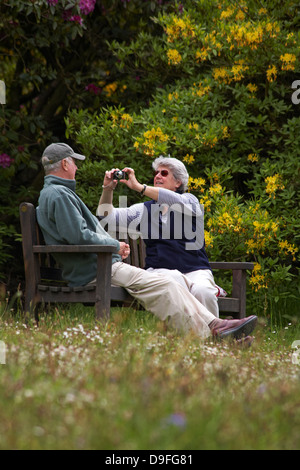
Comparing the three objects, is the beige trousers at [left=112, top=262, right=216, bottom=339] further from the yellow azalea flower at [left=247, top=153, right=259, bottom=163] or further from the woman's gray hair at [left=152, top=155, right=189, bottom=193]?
the yellow azalea flower at [left=247, top=153, right=259, bottom=163]

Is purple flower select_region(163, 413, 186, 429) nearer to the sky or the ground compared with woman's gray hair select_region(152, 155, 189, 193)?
nearer to the ground

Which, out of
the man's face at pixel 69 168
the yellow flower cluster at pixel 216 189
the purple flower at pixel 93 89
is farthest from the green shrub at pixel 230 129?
the man's face at pixel 69 168

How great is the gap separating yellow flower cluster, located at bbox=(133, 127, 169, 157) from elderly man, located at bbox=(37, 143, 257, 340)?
5.65ft

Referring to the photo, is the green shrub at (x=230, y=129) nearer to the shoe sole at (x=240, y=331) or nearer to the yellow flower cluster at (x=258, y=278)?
the yellow flower cluster at (x=258, y=278)

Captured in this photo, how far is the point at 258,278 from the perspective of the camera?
6.17 meters

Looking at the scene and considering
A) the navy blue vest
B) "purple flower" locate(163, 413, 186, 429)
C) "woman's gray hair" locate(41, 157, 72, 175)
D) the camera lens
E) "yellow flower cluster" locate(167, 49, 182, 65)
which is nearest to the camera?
"purple flower" locate(163, 413, 186, 429)

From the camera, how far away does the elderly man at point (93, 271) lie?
442 centimetres

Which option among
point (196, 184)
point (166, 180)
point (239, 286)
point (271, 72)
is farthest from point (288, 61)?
point (239, 286)

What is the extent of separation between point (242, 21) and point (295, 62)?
77 cm

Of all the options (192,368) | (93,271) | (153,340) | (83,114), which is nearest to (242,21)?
(83,114)

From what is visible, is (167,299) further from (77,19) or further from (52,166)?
(77,19)

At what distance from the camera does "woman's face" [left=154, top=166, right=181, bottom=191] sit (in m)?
5.20

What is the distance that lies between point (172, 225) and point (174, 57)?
259cm

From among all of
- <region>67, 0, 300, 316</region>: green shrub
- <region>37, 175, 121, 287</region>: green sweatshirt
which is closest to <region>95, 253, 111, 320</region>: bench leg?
<region>37, 175, 121, 287</region>: green sweatshirt
